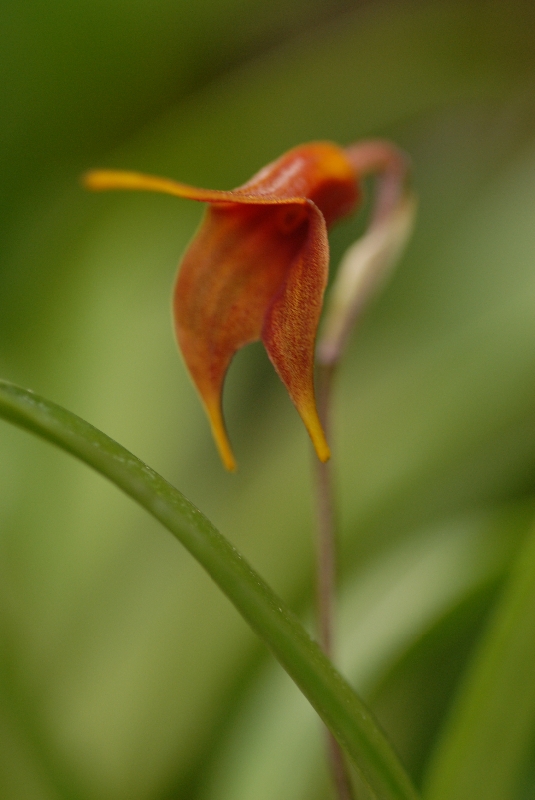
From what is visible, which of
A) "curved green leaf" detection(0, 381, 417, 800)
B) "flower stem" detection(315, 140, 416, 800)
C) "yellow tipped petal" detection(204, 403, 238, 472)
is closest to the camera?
"curved green leaf" detection(0, 381, 417, 800)

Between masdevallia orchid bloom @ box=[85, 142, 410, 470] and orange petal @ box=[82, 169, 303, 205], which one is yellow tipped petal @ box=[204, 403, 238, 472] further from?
orange petal @ box=[82, 169, 303, 205]

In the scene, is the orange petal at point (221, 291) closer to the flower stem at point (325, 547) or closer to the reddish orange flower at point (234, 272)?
the reddish orange flower at point (234, 272)

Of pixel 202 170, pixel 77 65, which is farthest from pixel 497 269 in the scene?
pixel 77 65

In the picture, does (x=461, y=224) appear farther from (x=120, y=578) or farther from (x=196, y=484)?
A: (x=120, y=578)

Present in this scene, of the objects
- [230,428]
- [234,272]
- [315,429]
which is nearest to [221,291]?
[234,272]

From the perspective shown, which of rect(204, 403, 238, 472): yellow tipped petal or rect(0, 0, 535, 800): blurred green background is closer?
rect(204, 403, 238, 472): yellow tipped petal

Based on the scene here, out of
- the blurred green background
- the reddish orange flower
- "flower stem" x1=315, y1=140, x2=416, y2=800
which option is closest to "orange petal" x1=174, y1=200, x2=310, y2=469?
the reddish orange flower

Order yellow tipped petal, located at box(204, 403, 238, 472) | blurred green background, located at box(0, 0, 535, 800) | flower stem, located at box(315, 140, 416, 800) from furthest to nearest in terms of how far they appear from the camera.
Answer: blurred green background, located at box(0, 0, 535, 800) < flower stem, located at box(315, 140, 416, 800) < yellow tipped petal, located at box(204, 403, 238, 472)

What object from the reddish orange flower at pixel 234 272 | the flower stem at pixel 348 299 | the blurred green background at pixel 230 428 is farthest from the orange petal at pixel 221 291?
the blurred green background at pixel 230 428
